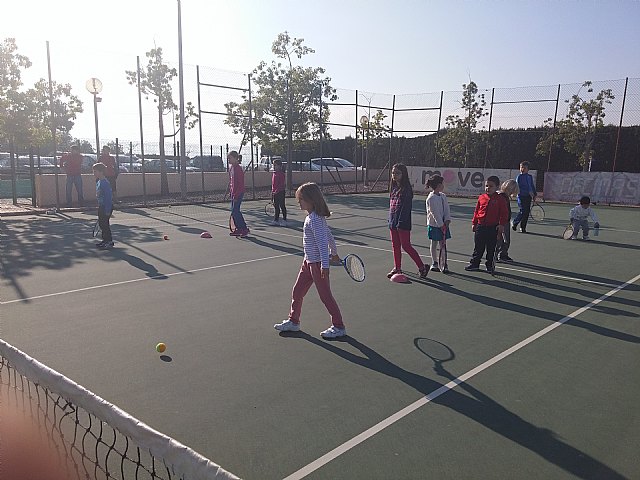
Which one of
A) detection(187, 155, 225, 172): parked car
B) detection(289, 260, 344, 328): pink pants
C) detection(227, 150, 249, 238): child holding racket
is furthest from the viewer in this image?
detection(187, 155, 225, 172): parked car

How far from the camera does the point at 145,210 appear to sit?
20062mm

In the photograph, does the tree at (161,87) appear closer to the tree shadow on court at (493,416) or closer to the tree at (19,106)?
the tree at (19,106)

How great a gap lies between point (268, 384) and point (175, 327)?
6.77ft

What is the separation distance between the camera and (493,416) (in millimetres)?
4309

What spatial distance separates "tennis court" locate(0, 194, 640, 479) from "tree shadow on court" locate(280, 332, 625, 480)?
2 cm

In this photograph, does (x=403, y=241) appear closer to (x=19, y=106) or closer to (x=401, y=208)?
(x=401, y=208)

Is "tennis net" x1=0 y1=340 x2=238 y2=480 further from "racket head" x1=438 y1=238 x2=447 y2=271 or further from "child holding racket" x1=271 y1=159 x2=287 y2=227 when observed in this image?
"child holding racket" x1=271 y1=159 x2=287 y2=227

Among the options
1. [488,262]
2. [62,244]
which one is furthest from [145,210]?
[488,262]

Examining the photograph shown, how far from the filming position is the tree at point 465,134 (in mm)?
29203

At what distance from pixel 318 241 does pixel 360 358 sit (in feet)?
4.19

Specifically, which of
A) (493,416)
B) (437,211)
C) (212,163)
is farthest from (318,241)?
(212,163)

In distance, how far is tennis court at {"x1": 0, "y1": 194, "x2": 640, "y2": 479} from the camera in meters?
3.81

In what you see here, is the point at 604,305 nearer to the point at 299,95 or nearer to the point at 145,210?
the point at 145,210

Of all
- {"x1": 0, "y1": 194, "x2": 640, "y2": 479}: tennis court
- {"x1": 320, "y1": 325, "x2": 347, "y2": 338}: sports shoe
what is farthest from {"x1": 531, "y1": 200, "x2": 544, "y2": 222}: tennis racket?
{"x1": 320, "y1": 325, "x2": 347, "y2": 338}: sports shoe
